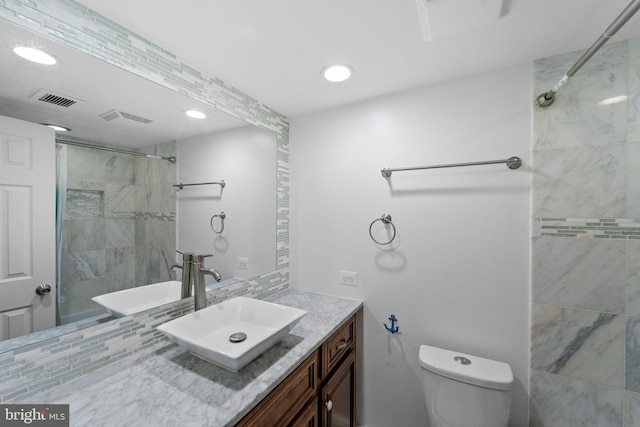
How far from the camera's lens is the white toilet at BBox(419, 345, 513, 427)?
3.90 ft

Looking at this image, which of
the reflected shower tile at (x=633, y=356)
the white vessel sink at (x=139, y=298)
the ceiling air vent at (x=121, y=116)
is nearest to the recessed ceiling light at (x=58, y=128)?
the ceiling air vent at (x=121, y=116)

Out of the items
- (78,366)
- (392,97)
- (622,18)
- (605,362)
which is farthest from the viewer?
(392,97)

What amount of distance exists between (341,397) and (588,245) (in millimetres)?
1526

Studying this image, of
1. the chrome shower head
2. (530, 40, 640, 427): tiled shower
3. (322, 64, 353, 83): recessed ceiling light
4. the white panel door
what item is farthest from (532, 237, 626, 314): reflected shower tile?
the white panel door

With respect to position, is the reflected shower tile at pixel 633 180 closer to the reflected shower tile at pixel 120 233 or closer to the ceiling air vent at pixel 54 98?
the reflected shower tile at pixel 120 233

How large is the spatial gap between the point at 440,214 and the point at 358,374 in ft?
4.05

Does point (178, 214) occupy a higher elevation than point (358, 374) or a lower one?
higher

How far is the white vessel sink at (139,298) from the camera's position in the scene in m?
1.06

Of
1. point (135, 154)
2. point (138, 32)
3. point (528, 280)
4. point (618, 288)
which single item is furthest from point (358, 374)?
point (138, 32)

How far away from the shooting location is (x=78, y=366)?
3.02 feet

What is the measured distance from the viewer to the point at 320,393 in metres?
1.25

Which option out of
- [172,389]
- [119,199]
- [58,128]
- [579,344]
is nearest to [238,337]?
[172,389]

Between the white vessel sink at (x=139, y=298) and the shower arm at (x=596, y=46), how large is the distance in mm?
1914

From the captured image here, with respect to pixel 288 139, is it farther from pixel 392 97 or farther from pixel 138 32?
pixel 138 32
